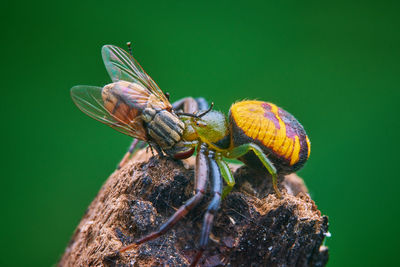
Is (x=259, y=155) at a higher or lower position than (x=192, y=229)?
higher

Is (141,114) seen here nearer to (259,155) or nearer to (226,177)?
(226,177)

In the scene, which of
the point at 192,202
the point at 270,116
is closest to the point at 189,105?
the point at 270,116

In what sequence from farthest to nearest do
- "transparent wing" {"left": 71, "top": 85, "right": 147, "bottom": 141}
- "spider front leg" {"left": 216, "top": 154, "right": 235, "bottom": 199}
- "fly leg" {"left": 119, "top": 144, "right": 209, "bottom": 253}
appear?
"transparent wing" {"left": 71, "top": 85, "right": 147, "bottom": 141}
"spider front leg" {"left": 216, "top": 154, "right": 235, "bottom": 199}
"fly leg" {"left": 119, "top": 144, "right": 209, "bottom": 253}

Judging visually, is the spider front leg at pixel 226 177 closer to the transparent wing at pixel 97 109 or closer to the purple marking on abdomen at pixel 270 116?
the purple marking on abdomen at pixel 270 116

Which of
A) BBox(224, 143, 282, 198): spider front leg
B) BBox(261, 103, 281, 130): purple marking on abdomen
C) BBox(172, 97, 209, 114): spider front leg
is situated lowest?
BBox(224, 143, 282, 198): spider front leg

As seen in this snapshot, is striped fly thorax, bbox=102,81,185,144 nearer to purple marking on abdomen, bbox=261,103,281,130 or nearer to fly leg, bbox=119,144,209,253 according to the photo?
fly leg, bbox=119,144,209,253

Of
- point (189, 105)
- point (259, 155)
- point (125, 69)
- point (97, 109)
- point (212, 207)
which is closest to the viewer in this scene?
point (212, 207)

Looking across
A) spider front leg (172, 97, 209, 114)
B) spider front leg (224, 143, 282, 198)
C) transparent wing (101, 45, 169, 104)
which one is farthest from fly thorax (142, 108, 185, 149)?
spider front leg (172, 97, 209, 114)
